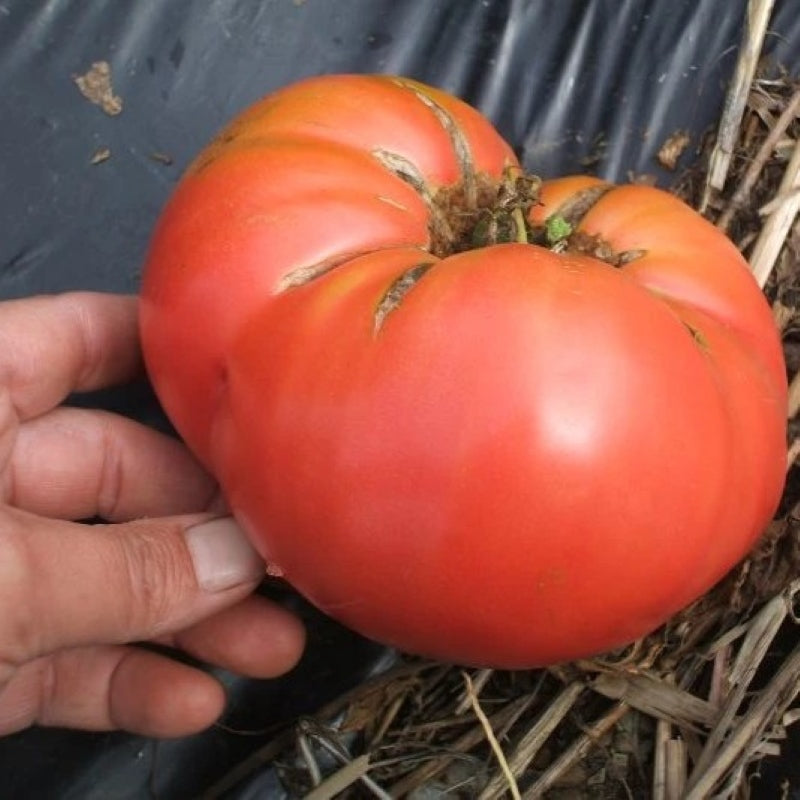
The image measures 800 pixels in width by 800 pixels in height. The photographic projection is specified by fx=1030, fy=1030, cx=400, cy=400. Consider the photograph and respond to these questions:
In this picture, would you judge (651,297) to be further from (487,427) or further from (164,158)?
(164,158)

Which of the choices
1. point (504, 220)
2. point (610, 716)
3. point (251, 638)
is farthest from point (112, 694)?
point (504, 220)

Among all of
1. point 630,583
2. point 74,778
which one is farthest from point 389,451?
point 74,778

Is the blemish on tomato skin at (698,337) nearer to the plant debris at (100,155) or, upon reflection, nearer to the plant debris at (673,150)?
the plant debris at (673,150)

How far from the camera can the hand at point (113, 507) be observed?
0.80 metres

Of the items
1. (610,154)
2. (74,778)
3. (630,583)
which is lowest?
(74,778)

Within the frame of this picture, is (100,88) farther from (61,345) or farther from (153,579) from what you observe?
(153,579)

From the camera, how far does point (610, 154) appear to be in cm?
112

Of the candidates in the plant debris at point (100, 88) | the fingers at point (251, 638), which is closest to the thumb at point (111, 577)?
the fingers at point (251, 638)

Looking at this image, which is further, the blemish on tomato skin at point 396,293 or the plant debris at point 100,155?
the plant debris at point 100,155

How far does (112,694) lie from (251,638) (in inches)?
5.6

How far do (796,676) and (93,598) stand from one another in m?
0.56

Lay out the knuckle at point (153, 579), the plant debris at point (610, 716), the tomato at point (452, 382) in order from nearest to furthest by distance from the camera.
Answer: the tomato at point (452, 382) < the knuckle at point (153, 579) < the plant debris at point (610, 716)

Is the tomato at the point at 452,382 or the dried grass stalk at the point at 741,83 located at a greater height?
the dried grass stalk at the point at 741,83

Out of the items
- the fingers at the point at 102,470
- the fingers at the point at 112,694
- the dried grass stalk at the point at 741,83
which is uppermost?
the dried grass stalk at the point at 741,83
